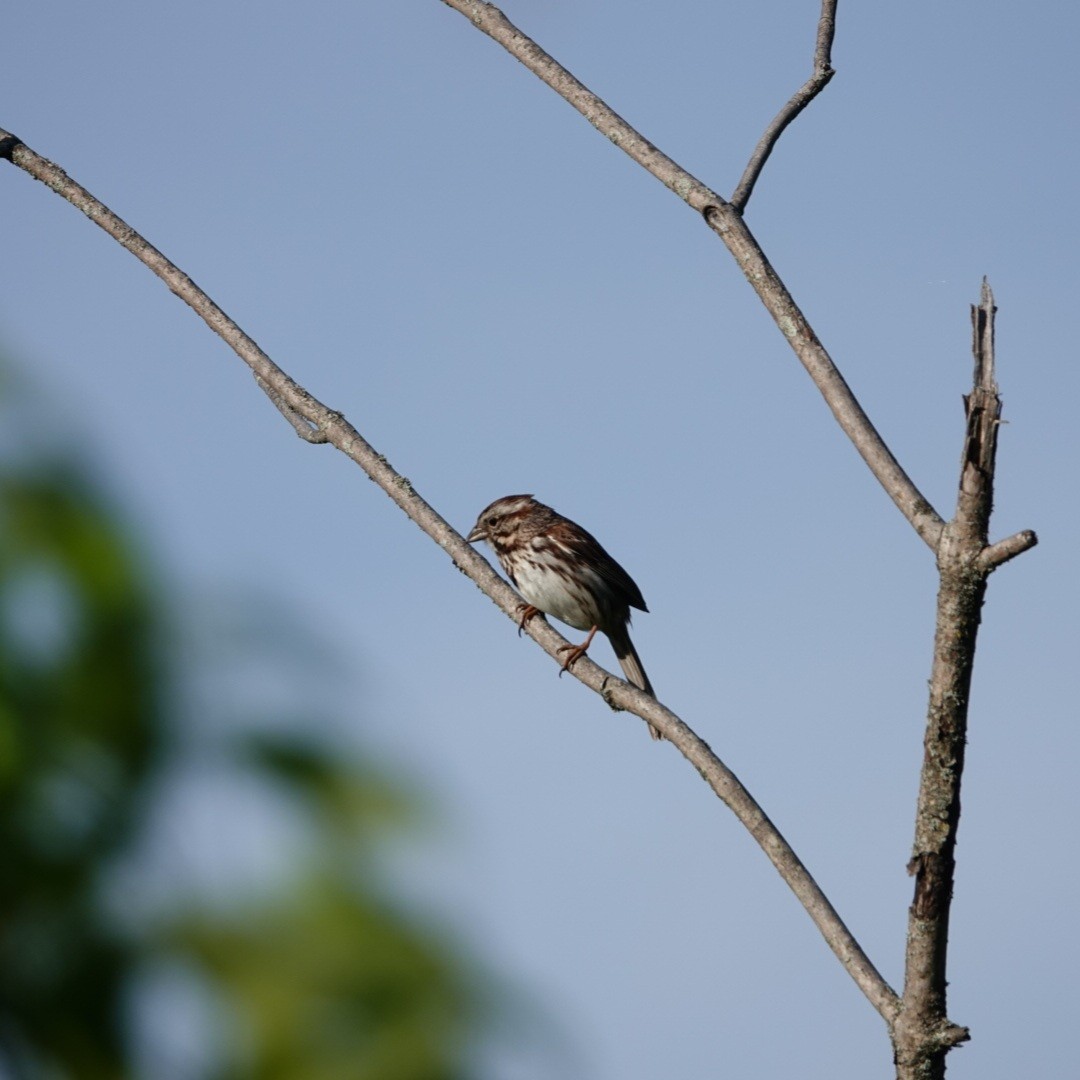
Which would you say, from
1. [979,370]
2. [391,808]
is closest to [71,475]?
[391,808]

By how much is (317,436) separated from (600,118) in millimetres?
1831

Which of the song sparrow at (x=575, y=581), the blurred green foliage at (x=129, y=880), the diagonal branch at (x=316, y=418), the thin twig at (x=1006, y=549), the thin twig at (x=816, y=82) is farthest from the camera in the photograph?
the song sparrow at (x=575, y=581)

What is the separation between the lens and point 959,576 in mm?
3389

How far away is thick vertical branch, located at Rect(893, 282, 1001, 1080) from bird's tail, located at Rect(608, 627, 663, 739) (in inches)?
355

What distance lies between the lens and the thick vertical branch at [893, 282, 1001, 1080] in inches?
131

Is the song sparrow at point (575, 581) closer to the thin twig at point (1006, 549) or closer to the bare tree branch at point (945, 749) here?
the bare tree branch at point (945, 749)

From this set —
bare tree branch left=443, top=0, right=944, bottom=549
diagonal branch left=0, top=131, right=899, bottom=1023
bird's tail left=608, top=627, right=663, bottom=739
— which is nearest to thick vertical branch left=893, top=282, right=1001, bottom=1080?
bare tree branch left=443, top=0, right=944, bottom=549

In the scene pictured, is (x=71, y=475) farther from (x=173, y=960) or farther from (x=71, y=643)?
(x=173, y=960)

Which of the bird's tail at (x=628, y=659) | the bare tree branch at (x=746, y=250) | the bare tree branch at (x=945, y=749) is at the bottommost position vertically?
the bare tree branch at (x=945, y=749)

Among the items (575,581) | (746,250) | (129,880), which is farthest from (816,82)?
(575,581)

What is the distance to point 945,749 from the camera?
3580mm

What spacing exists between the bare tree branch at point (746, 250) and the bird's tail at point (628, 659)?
26.5 feet

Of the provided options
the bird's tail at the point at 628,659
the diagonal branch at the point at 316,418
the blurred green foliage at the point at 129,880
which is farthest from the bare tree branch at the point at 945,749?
the bird's tail at the point at 628,659

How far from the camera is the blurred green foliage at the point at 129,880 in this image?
3.60 ft
